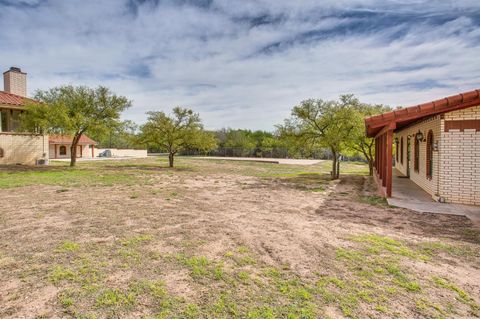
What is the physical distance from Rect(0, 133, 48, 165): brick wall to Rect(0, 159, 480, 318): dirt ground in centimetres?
1541

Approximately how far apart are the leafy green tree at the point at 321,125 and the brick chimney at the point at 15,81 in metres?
20.1

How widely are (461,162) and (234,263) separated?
23.7 feet

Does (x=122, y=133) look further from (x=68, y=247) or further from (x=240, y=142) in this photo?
(x=240, y=142)

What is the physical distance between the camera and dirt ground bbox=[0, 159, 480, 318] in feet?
8.49

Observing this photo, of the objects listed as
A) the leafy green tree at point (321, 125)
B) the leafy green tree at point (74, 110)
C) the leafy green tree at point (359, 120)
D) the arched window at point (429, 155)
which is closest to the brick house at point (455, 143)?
the arched window at point (429, 155)

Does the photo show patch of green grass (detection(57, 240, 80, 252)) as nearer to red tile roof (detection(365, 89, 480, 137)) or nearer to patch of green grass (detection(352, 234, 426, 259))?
patch of green grass (detection(352, 234, 426, 259))

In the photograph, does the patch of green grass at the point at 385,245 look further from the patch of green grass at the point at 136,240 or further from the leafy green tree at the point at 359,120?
the leafy green tree at the point at 359,120

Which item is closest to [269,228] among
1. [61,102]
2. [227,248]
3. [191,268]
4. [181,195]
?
[227,248]

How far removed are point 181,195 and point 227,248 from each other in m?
5.06

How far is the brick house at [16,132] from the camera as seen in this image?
17.9 m

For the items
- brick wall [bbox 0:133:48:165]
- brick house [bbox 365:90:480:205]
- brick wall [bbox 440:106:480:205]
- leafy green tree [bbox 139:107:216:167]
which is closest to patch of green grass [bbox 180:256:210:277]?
brick house [bbox 365:90:480:205]

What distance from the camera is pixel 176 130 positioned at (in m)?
21.6

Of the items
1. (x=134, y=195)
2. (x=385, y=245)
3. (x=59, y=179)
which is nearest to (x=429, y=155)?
(x=385, y=245)

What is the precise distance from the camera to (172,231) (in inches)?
195
